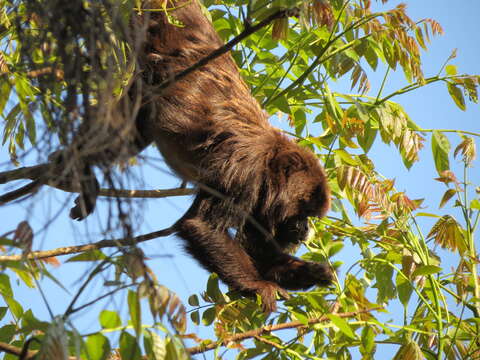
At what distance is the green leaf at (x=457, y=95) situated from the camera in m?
3.48

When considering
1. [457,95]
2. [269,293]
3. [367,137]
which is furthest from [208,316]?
[457,95]

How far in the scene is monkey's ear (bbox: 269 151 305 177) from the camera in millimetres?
3717

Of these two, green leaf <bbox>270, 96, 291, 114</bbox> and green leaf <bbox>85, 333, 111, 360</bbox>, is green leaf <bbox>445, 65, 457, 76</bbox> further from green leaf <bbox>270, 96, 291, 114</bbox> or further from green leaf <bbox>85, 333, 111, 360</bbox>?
green leaf <bbox>85, 333, 111, 360</bbox>

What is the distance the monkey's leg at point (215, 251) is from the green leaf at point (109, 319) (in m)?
1.72

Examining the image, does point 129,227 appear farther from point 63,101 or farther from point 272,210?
point 272,210

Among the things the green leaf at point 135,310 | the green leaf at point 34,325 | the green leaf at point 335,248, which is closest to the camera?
the green leaf at point 135,310

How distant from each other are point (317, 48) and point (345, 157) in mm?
609

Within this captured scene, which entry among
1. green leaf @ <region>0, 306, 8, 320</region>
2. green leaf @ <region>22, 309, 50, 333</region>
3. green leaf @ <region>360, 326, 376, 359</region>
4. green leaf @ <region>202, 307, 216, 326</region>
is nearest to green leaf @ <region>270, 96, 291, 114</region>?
green leaf @ <region>202, 307, 216, 326</region>

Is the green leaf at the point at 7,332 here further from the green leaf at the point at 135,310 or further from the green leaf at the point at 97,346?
the green leaf at the point at 135,310

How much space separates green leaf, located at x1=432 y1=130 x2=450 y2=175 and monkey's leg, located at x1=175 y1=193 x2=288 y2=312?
110 centimetres

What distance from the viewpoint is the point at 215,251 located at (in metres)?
Result: 3.46

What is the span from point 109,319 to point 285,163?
221 cm

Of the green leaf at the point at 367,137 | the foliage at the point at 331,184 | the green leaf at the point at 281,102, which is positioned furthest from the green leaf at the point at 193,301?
the green leaf at the point at 367,137

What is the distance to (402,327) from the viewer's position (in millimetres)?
2645
